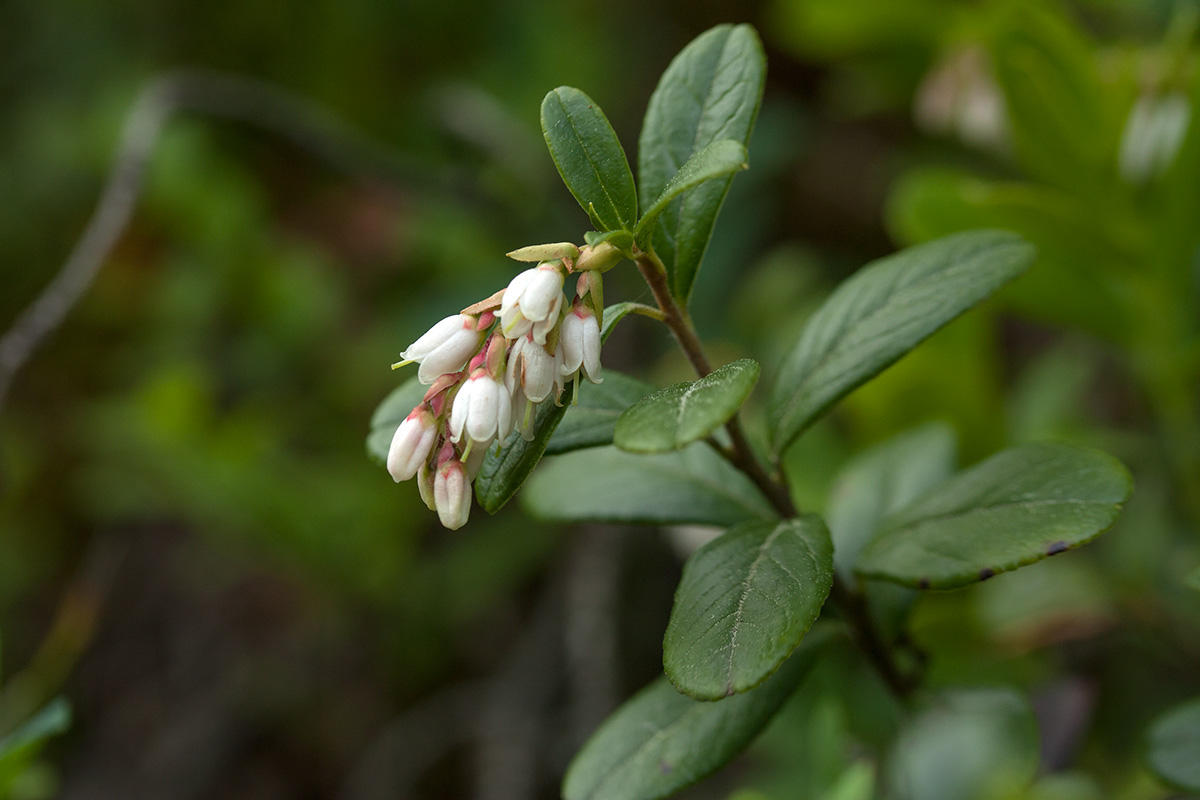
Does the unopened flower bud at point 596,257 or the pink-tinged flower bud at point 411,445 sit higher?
the unopened flower bud at point 596,257

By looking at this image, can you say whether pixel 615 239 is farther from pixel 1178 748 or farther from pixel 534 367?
pixel 1178 748

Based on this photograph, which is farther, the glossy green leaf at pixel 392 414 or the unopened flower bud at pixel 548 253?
the glossy green leaf at pixel 392 414

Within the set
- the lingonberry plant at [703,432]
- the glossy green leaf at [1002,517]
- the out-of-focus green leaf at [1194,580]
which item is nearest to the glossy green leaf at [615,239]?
the lingonberry plant at [703,432]

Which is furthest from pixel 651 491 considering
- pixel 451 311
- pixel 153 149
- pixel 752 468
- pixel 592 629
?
pixel 153 149

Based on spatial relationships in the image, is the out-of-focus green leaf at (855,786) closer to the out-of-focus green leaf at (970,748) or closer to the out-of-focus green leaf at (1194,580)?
the out-of-focus green leaf at (970,748)

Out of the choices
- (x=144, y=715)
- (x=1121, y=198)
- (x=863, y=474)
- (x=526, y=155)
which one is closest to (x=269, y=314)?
(x=526, y=155)

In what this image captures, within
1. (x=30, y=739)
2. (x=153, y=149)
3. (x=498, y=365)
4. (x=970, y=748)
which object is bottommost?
(x=970, y=748)
